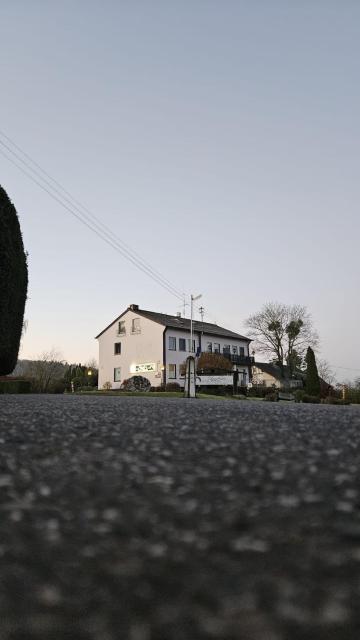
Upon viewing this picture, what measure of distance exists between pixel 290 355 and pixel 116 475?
51.7 metres

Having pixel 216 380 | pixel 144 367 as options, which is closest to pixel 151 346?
pixel 144 367

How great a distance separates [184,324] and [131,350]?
666 cm

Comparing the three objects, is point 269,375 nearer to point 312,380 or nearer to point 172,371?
point 312,380

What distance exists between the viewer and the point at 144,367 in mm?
43812

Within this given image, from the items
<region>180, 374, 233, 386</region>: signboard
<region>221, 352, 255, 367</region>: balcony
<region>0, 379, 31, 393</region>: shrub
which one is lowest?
<region>0, 379, 31, 393</region>: shrub

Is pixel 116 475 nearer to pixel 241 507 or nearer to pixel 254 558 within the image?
pixel 241 507

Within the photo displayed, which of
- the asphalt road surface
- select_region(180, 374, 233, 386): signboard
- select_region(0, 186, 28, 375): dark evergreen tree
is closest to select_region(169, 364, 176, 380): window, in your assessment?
select_region(180, 374, 233, 386): signboard

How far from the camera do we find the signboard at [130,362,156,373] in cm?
4334

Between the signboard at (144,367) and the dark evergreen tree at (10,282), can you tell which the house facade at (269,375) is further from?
the dark evergreen tree at (10,282)

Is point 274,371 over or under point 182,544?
over

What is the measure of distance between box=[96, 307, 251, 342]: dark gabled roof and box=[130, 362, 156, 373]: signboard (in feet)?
13.9

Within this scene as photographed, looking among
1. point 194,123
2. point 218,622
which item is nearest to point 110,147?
point 194,123

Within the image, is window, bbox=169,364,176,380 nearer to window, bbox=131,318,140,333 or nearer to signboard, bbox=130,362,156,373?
signboard, bbox=130,362,156,373

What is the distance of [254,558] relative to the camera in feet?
2.72
